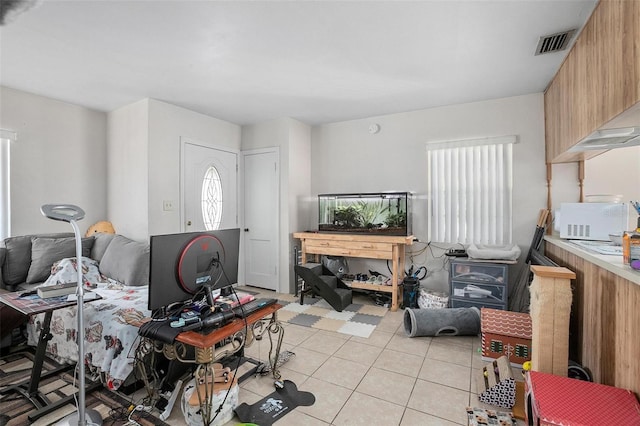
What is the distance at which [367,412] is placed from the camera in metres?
1.76

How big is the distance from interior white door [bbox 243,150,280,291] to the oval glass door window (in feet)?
1.49

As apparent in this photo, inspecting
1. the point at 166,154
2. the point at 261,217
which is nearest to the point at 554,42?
the point at 261,217

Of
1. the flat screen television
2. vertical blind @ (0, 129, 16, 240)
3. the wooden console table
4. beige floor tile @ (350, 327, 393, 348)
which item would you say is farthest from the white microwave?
vertical blind @ (0, 129, 16, 240)

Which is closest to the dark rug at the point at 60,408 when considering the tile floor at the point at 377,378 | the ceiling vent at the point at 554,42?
the tile floor at the point at 377,378

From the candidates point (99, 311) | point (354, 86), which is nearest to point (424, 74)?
point (354, 86)

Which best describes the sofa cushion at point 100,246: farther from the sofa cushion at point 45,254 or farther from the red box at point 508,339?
the red box at point 508,339

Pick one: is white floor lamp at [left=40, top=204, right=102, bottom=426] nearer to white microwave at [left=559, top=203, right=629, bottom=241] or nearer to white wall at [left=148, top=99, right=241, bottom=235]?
white wall at [left=148, top=99, right=241, bottom=235]

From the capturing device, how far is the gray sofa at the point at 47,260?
110 inches

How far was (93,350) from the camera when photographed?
2.01 metres

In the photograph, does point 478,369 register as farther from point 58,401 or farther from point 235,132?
point 235,132

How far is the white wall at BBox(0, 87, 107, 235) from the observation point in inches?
122

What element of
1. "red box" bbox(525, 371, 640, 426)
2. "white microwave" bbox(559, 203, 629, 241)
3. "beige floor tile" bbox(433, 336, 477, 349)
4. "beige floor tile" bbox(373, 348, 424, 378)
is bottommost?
"beige floor tile" bbox(373, 348, 424, 378)

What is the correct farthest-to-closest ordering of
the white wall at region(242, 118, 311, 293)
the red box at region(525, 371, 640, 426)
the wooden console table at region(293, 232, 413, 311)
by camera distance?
the white wall at region(242, 118, 311, 293), the wooden console table at region(293, 232, 413, 311), the red box at region(525, 371, 640, 426)

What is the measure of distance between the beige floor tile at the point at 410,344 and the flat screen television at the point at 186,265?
164cm
